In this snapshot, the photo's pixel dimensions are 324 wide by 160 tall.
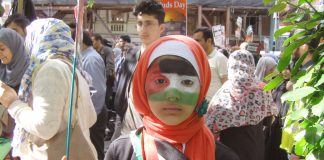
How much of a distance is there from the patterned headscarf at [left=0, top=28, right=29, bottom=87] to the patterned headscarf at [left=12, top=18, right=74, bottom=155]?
78 cm

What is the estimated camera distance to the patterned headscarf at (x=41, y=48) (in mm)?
2842

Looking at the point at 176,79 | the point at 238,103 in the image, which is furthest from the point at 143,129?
the point at 238,103

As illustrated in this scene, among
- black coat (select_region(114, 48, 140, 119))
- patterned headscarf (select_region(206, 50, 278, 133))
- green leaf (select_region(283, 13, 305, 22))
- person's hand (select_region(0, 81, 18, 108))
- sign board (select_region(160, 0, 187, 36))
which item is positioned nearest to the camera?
green leaf (select_region(283, 13, 305, 22))

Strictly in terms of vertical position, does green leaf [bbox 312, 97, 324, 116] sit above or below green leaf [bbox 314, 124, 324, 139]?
above

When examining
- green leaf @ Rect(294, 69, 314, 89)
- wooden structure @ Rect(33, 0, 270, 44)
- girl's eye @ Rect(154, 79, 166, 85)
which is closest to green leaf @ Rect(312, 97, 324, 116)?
green leaf @ Rect(294, 69, 314, 89)

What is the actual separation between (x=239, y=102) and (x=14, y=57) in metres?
1.89

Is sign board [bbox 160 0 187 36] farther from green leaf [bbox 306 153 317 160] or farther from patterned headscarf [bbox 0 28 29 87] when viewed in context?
green leaf [bbox 306 153 317 160]

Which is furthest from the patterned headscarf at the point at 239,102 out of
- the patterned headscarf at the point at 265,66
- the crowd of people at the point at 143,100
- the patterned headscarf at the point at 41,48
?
the patterned headscarf at the point at 265,66

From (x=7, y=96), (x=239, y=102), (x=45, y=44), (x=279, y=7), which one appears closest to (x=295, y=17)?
(x=279, y=7)

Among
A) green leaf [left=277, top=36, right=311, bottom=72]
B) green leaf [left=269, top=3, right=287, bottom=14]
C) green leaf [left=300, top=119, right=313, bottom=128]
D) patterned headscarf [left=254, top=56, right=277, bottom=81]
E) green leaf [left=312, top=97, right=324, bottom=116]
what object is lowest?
patterned headscarf [left=254, top=56, right=277, bottom=81]

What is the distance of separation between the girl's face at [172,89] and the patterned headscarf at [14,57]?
86.3 inches

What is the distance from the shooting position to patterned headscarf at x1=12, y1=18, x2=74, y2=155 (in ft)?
9.32

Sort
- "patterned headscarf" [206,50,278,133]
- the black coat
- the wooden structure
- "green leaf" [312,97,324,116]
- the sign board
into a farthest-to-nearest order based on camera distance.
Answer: the wooden structure → the sign board → "patterned headscarf" [206,50,278,133] → the black coat → "green leaf" [312,97,324,116]

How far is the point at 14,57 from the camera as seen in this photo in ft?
12.7
